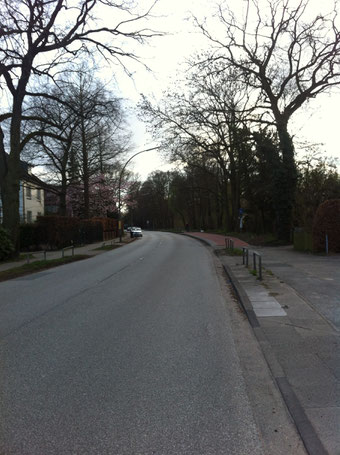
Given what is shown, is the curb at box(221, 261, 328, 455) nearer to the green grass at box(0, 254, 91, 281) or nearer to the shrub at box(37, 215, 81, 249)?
the green grass at box(0, 254, 91, 281)

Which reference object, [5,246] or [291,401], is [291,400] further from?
[5,246]

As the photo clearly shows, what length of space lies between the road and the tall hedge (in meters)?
12.2

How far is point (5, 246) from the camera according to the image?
1972 centimetres

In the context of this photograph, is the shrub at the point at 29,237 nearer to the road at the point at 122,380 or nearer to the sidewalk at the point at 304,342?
the sidewalk at the point at 304,342

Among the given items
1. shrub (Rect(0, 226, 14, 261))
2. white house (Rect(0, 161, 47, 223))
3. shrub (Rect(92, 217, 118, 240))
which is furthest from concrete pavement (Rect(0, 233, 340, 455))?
shrub (Rect(92, 217, 118, 240))

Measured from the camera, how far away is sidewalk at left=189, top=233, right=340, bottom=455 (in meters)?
3.40

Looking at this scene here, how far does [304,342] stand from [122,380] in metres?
2.71

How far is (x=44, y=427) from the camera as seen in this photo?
3311mm

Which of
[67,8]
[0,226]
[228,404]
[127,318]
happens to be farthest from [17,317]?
[67,8]

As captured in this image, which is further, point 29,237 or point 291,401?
point 29,237

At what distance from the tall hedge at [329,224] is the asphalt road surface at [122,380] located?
12153 millimetres

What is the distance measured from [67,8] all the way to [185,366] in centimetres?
1834

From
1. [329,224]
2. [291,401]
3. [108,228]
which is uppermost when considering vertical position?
[329,224]

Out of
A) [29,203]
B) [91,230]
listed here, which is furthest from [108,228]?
[29,203]
